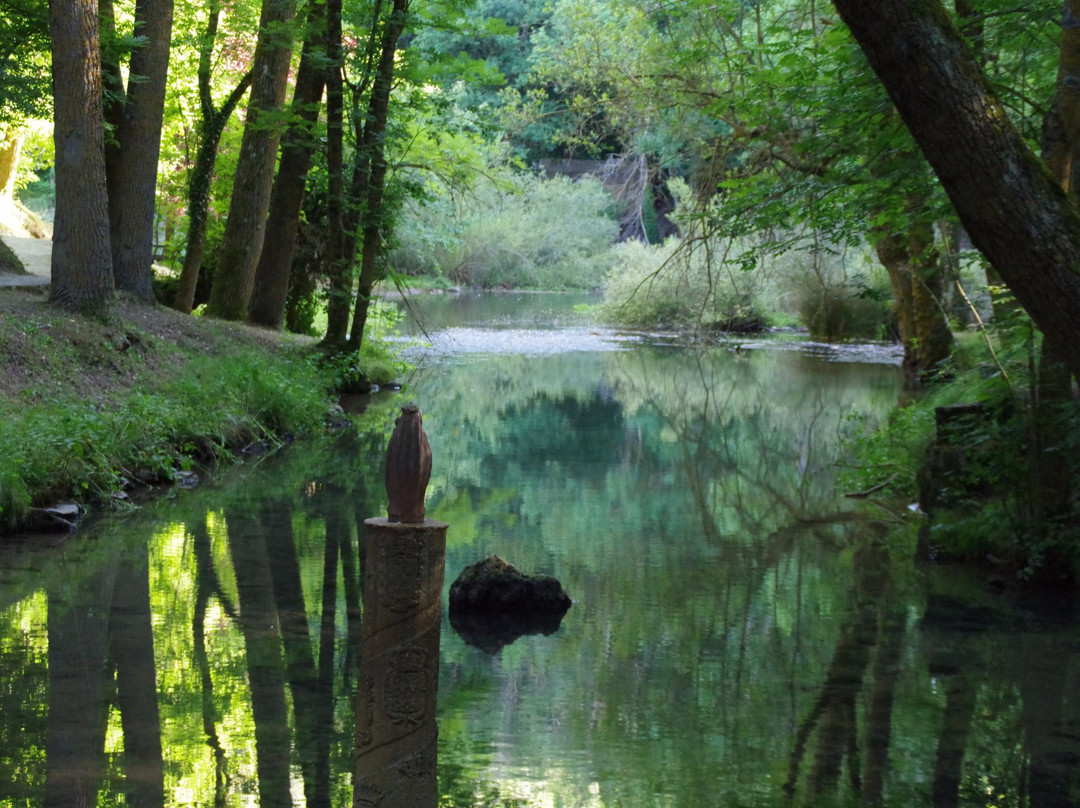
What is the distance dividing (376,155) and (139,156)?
319cm

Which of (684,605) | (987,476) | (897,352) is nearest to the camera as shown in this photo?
(684,605)

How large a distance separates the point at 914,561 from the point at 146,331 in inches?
367

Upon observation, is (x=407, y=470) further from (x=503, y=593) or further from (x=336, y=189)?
(x=336, y=189)

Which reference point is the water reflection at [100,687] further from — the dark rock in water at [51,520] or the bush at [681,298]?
the bush at [681,298]

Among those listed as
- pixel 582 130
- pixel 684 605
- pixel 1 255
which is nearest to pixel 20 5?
pixel 1 255

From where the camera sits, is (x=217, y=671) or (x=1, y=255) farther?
(x=1, y=255)

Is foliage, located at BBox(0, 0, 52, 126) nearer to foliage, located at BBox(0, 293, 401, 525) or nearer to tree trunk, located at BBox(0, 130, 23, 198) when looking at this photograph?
foliage, located at BBox(0, 293, 401, 525)

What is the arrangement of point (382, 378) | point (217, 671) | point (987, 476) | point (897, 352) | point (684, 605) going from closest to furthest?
point (217, 671), point (684, 605), point (987, 476), point (382, 378), point (897, 352)

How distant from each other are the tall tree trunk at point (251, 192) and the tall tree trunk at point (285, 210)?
19 cm

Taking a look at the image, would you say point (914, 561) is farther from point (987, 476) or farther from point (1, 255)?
point (1, 255)

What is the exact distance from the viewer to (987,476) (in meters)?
8.99


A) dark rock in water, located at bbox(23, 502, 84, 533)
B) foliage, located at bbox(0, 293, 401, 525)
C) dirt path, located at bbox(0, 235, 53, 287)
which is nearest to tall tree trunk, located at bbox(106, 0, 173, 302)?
foliage, located at bbox(0, 293, 401, 525)

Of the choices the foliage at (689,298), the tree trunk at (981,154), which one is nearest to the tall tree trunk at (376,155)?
the tree trunk at (981,154)

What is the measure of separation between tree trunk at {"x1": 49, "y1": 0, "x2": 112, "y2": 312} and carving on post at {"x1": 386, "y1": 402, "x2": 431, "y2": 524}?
1039 cm
